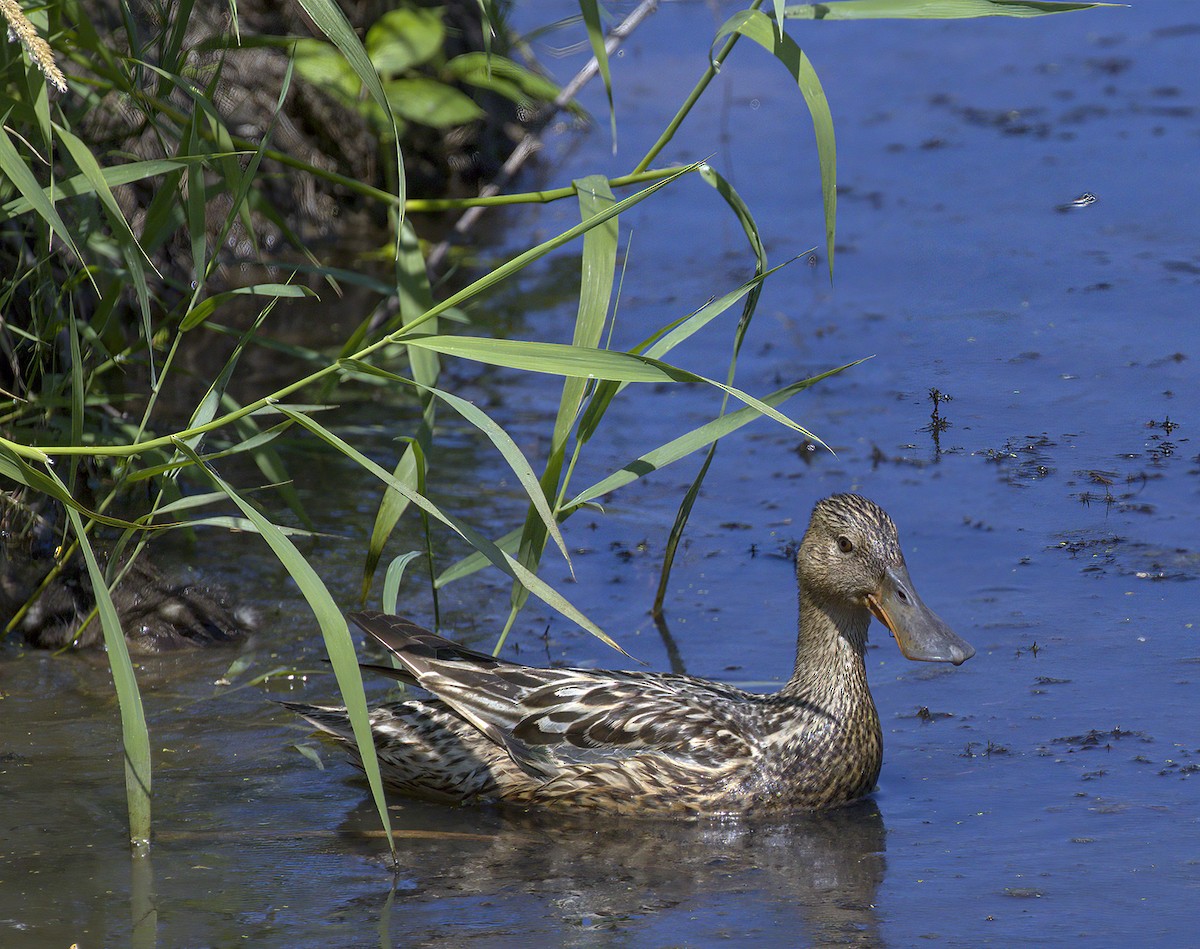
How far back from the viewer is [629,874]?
14.3 ft

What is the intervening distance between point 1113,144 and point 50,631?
702cm

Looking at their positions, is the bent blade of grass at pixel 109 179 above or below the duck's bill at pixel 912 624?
above

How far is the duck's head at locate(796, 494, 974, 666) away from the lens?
15.6 feet

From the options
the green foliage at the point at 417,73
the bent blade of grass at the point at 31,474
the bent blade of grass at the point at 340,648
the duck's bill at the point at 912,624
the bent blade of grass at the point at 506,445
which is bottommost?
the duck's bill at the point at 912,624

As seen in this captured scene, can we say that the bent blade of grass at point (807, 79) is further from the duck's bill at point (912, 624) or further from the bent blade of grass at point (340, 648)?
the bent blade of grass at point (340, 648)

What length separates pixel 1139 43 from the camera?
1256 centimetres

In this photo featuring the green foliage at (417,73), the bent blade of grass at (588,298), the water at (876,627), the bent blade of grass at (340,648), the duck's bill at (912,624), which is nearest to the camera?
the bent blade of grass at (340,648)

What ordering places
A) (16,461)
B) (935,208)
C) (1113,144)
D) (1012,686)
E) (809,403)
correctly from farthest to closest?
(1113,144) → (935,208) → (809,403) → (1012,686) → (16,461)

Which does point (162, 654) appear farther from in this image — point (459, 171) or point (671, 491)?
point (459, 171)

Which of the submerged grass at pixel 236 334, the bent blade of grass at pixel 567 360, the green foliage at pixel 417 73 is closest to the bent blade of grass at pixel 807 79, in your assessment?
the submerged grass at pixel 236 334

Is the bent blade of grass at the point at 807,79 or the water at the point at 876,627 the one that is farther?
the bent blade of grass at the point at 807,79

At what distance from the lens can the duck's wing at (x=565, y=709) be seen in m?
4.82

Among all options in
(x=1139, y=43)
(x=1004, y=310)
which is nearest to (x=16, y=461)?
(x=1004, y=310)

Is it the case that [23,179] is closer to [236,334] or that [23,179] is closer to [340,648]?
[340,648]
